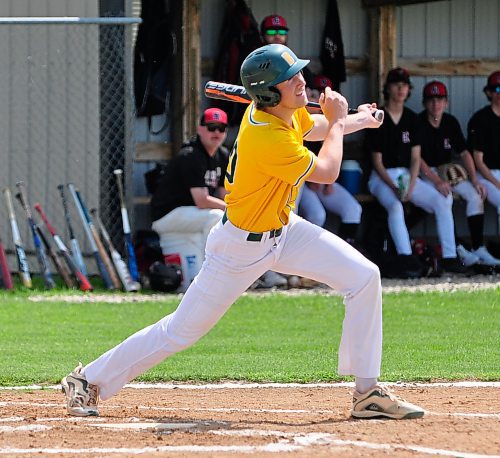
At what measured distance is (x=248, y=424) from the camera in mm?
5688

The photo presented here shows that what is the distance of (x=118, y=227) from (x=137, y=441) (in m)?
7.71

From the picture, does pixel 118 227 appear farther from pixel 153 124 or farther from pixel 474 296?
pixel 474 296

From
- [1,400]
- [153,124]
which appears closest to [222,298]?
[1,400]

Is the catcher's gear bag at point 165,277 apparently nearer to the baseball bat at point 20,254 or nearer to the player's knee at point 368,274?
the baseball bat at point 20,254

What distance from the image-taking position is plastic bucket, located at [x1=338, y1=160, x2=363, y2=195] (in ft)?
44.6

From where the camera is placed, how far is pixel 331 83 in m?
13.8

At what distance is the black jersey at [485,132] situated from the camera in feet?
44.6

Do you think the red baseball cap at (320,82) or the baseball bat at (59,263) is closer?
the baseball bat at (59,263)

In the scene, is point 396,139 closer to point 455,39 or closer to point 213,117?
point 455,39

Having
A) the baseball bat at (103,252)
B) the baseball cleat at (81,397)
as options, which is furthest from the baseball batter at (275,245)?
the baseball bat at (103,252)

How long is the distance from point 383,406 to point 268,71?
164 cm

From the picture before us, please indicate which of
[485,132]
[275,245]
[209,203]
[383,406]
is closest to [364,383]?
[383,406]

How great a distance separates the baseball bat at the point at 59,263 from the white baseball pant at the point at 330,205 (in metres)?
2.53

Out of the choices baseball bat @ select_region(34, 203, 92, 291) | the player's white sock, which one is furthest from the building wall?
the player's white sock
